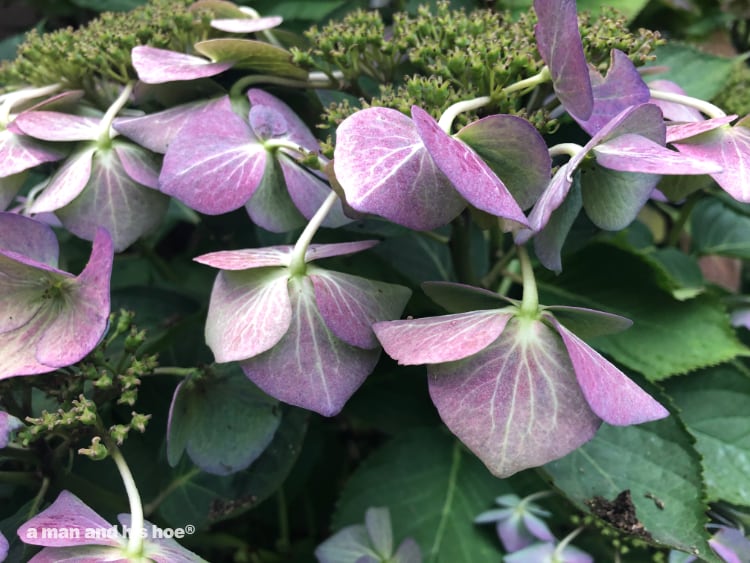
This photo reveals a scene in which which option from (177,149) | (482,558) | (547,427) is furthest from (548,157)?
(482,558)

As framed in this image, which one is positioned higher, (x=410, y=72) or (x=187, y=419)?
(x=410, y=72)

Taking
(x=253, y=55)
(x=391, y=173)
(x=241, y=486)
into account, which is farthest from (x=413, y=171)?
(x=241, y=486)

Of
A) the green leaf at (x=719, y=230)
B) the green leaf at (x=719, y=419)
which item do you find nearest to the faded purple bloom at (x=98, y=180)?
the green leaf at (x=719, y=419)

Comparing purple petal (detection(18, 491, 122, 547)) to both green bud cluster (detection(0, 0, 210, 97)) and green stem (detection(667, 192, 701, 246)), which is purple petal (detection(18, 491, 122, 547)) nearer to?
green bud cluster (detection(0, 0, 210, 97))

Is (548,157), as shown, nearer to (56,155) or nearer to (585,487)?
(585,487)

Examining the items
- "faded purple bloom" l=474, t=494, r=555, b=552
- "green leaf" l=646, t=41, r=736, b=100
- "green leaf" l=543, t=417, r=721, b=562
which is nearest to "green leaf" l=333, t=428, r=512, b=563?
"faded purple bloom" l=474, t=494, r=555, b=552

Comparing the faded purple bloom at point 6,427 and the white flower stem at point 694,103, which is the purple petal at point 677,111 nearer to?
the white flower stem at point 694,103

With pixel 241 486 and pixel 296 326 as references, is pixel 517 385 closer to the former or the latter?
pixel 296 326
